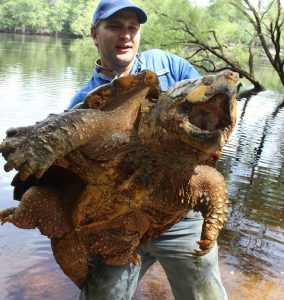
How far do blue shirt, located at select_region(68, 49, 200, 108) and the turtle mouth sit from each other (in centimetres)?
92

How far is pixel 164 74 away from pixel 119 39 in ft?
1.21

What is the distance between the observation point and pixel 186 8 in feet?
69.7

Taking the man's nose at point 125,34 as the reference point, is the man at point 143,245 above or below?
below

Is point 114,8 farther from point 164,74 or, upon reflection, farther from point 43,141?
point 43,141

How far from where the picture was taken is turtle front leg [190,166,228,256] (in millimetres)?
2039

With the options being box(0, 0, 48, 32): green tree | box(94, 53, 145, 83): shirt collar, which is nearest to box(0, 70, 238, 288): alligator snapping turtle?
box(94, 53, 145, 83): shirt collar

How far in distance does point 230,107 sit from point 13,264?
359 cm

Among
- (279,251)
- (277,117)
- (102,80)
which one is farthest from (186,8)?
(102,80)

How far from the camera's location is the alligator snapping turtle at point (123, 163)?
5.77 ft

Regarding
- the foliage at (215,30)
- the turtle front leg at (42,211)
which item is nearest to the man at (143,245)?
the turtle front leg at (42,211)

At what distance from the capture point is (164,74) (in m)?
2.71

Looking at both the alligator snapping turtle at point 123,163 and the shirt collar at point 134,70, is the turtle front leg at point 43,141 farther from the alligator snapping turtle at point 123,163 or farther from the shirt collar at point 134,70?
the shirt collar at point 134,70

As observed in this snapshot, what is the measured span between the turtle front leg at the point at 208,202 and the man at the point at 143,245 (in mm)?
528

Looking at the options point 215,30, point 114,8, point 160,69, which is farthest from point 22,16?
point 160,69
